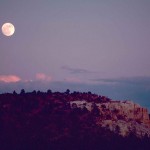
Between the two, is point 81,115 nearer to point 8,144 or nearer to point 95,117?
point 95,117

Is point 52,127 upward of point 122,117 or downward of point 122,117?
downward

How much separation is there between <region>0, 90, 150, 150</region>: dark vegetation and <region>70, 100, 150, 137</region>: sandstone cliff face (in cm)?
161

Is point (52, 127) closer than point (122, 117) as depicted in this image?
Yes

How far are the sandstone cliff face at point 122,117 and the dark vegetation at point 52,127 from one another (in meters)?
1.61

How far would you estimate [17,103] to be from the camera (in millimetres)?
92812

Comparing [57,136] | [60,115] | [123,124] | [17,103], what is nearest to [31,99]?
[17,103]

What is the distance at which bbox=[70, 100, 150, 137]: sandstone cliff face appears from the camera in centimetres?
8681

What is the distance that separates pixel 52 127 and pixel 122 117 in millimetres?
19744

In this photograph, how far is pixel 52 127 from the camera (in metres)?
84.8

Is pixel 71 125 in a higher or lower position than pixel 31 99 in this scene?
lower

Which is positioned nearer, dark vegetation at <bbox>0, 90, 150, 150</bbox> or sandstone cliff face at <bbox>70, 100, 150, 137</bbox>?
dark vegetation at <bbox>0, 90, 150, 150</bbox>

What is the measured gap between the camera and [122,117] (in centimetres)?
9350

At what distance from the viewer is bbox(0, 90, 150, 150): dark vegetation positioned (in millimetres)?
78250

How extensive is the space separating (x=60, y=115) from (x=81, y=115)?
17.3 feet
